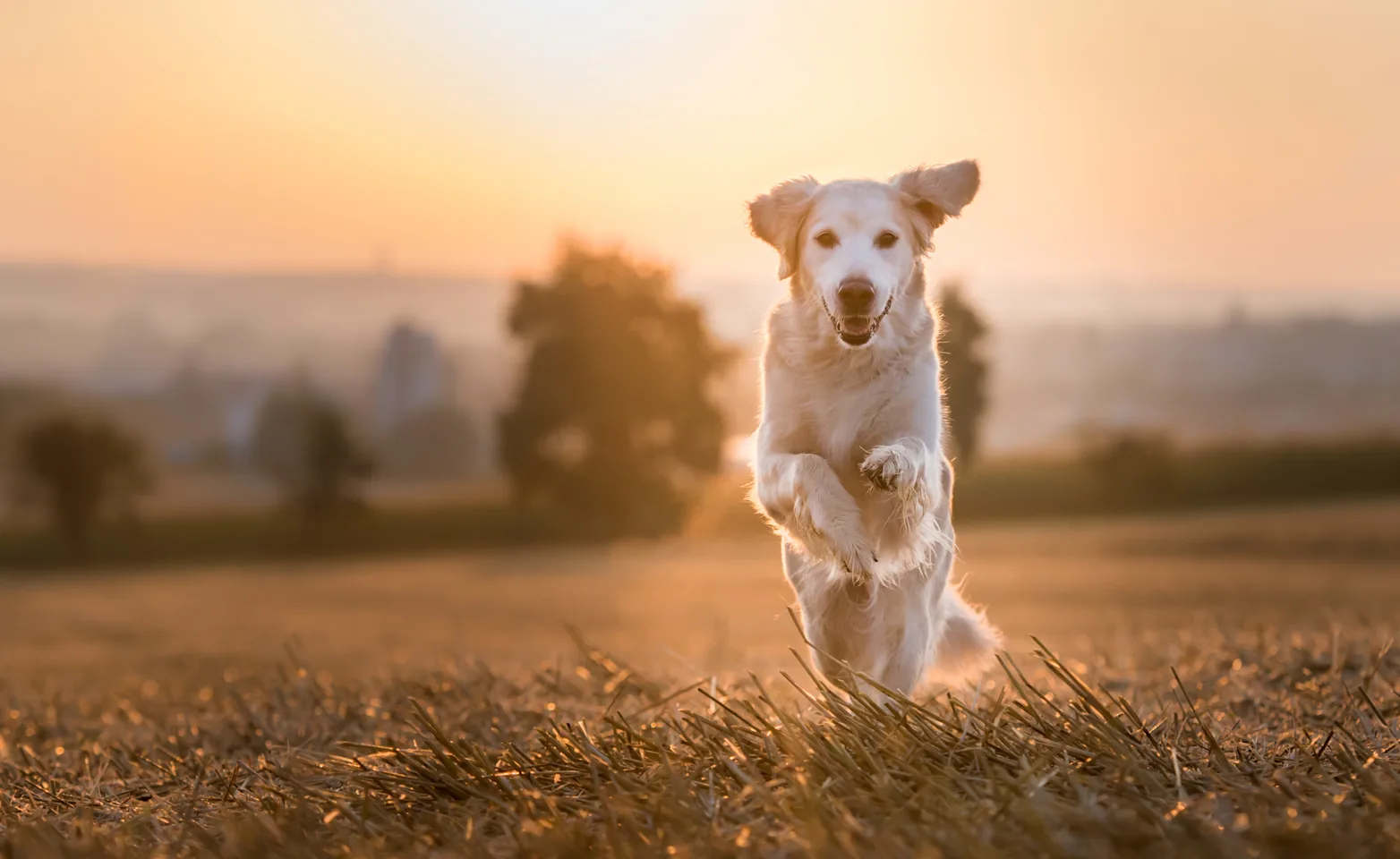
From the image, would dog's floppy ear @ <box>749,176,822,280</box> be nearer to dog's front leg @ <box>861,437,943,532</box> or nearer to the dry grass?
dog's front leg @ <box>861,437,943,532</box>

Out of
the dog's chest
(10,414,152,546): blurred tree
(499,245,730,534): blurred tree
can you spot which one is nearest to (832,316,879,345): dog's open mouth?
the dog's chest

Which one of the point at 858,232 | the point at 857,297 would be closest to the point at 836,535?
the point at 857,297

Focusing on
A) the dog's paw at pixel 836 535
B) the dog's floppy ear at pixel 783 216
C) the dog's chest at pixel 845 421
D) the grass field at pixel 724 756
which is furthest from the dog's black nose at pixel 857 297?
the grass field at pixel 724 756

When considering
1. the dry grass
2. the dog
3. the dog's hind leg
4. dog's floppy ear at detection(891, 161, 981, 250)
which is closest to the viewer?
the dry grass

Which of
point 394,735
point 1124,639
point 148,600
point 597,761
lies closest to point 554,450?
point 148,600

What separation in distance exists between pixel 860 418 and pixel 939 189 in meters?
1.15

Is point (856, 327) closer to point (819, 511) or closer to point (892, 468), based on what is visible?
point (892, 468)

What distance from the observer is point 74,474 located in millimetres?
46781

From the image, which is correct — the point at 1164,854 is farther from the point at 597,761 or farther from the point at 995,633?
the point at 995,633

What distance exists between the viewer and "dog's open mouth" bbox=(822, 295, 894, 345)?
4805 millimetres

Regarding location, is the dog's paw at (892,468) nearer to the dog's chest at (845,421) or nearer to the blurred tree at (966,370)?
the dog's chest at (845,421)

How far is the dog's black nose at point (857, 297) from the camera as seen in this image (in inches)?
188

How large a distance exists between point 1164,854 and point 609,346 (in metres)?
37.2

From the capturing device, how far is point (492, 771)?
3643 millimetres
